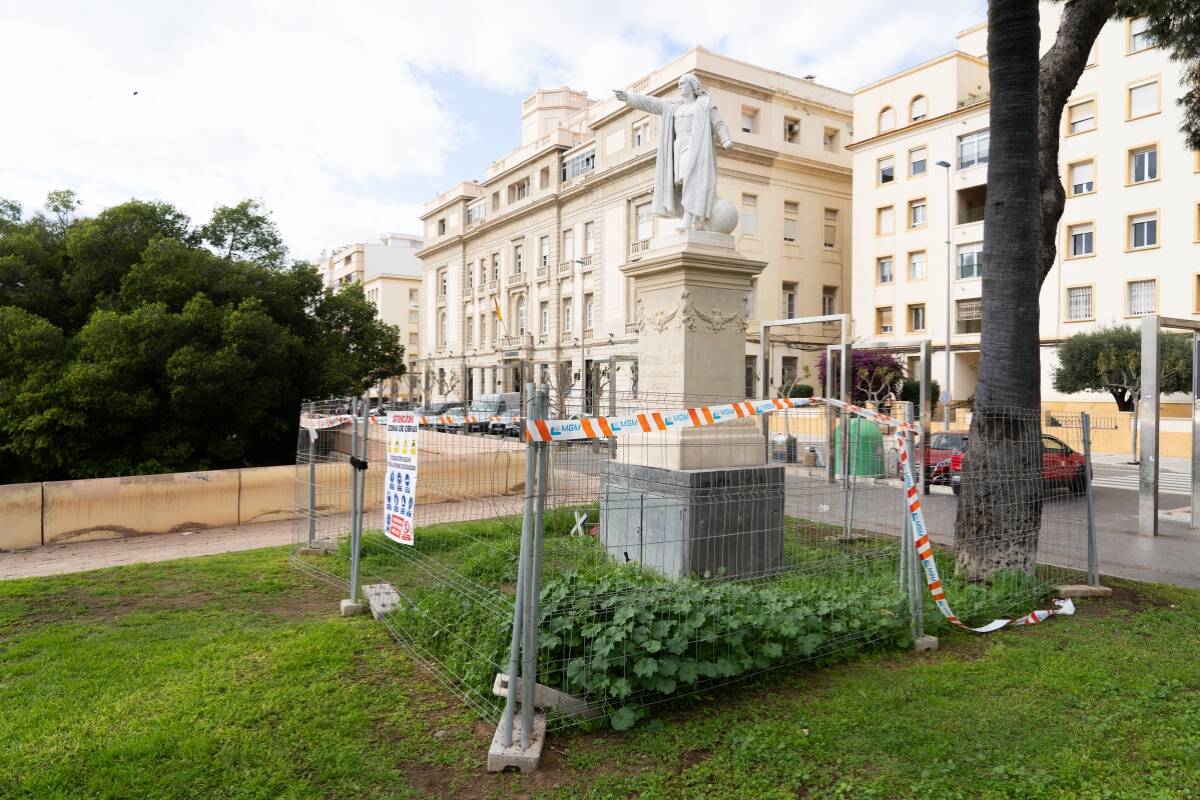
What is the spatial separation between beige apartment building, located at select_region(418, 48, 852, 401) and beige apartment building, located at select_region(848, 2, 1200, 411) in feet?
10.2

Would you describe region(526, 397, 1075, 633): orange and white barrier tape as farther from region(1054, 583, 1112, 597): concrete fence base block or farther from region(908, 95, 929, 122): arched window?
region(908, 95, 929, 122): arched window

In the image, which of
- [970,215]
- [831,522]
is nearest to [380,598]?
[831,522]

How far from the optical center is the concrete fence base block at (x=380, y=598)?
601 centimetres

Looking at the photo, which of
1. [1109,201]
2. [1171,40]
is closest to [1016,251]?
[1171,40]

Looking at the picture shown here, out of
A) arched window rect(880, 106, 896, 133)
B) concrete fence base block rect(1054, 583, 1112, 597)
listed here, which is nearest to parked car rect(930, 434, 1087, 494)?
concrete fence base block rect(1054, 583, 1112, 597)

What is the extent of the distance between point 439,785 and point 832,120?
43033mm

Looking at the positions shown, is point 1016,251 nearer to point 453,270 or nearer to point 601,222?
point 601,222

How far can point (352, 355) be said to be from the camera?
58.4 ft

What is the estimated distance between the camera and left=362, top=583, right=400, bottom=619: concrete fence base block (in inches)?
236

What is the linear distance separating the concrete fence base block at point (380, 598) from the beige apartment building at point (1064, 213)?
2819 centimetres

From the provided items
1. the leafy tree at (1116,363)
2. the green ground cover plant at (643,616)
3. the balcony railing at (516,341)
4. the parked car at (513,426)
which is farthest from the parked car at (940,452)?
the balcony railing at (516,341)

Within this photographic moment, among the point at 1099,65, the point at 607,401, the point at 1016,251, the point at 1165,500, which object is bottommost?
the point at 1165,500

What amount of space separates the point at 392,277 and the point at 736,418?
77044 millimetres

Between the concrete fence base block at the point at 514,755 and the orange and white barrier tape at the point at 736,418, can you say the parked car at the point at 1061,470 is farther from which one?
the concrete fence base block at the point at 514,755
